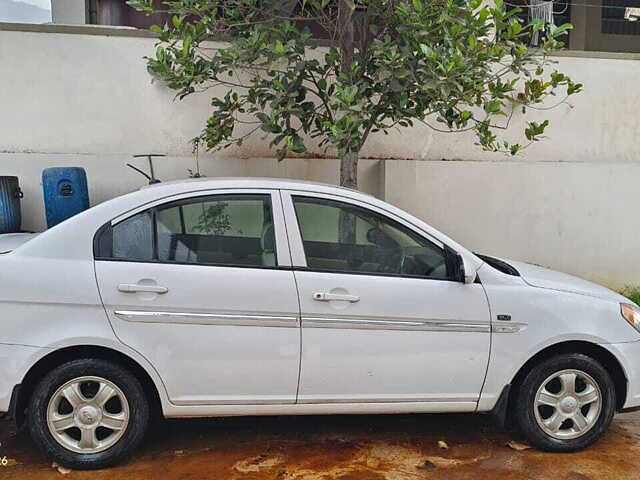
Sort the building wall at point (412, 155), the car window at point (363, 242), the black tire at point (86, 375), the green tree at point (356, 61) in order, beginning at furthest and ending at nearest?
the building wall at point (412, 155)
the green tree at point (356, 61)
the car window at point (363, 242)
the black tire at point (86, 375)

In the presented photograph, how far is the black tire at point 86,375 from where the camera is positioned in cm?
366

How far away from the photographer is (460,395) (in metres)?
4.03

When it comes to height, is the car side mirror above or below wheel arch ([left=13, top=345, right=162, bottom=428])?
above

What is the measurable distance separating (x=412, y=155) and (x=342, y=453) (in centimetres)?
409

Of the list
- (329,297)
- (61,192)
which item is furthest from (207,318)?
(61,192)

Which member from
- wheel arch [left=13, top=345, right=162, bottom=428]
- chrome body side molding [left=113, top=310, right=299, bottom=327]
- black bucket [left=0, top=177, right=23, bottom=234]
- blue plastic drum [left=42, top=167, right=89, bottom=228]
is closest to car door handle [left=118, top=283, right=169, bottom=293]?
chrome body side molding [left=113, top=310, right=299, bottom=327]

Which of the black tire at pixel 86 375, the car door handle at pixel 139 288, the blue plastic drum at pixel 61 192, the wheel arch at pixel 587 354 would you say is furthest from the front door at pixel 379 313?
the blue plastic drum at pixel 61 192

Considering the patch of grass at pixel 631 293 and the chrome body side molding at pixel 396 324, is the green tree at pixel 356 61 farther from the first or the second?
the patch of grass at pixel 631 293

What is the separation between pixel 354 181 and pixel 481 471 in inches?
125

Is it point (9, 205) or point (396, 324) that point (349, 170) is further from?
point (9, 205)

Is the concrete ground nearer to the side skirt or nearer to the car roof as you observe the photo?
the side skirt

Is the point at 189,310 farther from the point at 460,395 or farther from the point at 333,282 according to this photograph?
the point at 460,395

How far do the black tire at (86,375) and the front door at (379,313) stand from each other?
91 centimetres

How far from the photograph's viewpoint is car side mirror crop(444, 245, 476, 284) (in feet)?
13.1
